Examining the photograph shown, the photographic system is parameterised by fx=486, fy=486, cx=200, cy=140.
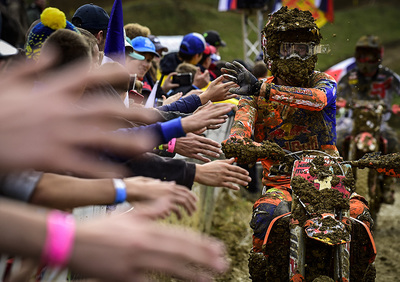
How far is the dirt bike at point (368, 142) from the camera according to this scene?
6.32 meters

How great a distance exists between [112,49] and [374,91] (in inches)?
198

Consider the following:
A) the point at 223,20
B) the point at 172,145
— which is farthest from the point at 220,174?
the point at 223,20

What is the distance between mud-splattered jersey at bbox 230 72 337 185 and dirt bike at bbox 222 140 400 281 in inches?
13.0

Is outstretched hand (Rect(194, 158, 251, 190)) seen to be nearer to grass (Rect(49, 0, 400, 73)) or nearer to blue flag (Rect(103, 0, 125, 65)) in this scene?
blue flag (Rect(103, 0, 125, 65))

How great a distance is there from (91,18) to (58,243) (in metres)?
3.07

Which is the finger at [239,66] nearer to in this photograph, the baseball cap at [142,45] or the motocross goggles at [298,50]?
the motocross goggles at [298,50]

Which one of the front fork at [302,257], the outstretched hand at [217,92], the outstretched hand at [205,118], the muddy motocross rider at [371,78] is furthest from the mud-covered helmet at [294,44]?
the muddy motocross rider at [371,78]

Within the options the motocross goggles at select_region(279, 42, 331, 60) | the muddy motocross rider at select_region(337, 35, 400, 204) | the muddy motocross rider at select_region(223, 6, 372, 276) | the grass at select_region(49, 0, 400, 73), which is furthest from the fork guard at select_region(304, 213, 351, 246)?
the grass at select_region(49, 0, 400, 73)

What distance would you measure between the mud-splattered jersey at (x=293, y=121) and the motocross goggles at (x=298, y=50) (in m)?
0.21

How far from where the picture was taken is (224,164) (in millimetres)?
2289

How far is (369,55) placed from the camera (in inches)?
284

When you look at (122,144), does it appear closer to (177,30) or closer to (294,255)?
(294,255)

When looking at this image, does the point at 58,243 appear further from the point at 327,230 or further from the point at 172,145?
the point at 327,230

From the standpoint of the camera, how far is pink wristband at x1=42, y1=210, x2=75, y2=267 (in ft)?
3.48
